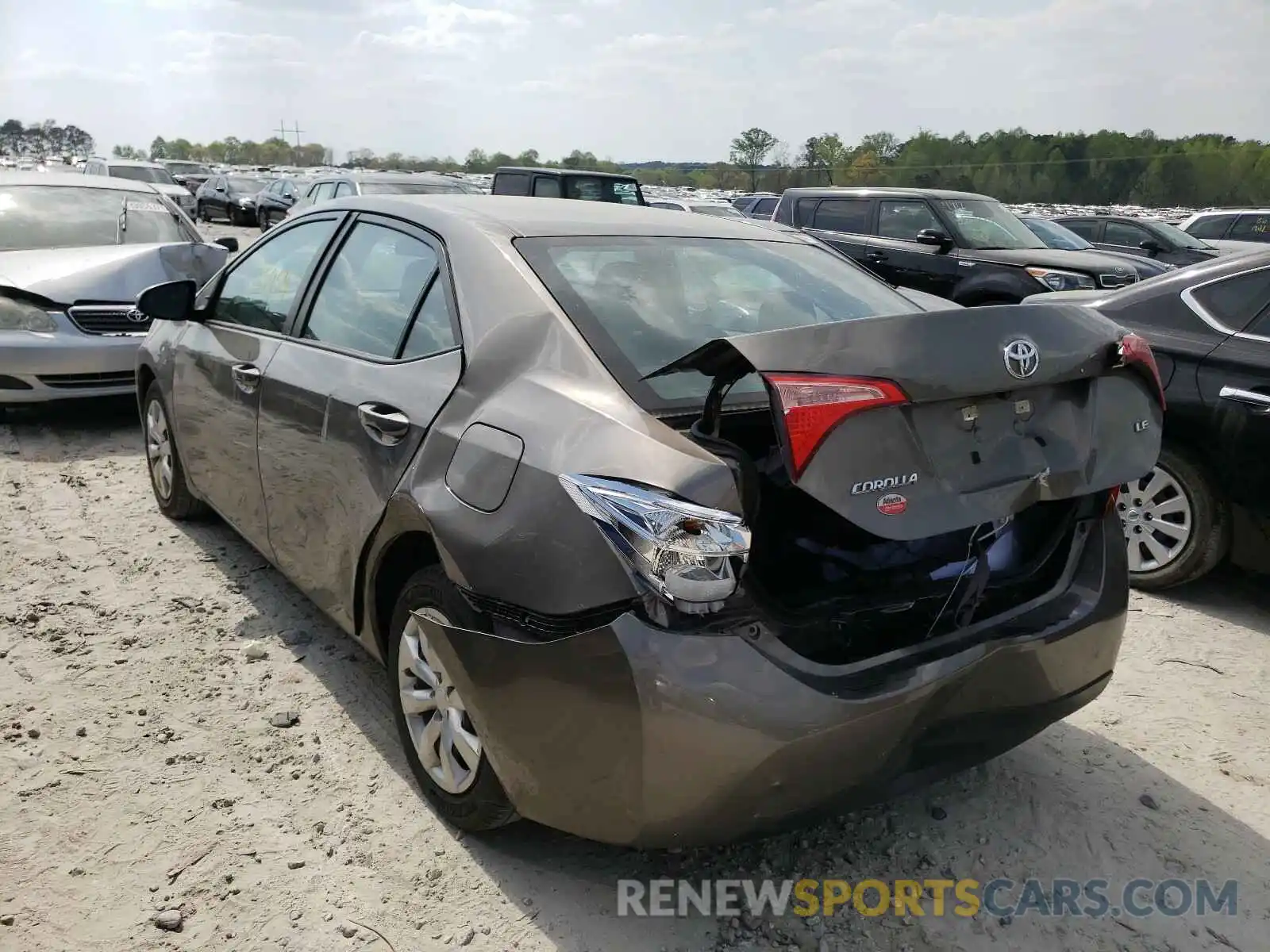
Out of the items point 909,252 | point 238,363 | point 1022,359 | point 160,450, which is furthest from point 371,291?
point 909,252

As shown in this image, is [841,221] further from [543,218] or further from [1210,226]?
[1210,226]

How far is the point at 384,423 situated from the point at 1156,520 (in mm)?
3509

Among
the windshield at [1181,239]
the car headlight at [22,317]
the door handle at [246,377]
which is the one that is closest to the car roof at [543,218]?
the door handle at [246,377]

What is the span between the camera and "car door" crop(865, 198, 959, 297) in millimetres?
9711

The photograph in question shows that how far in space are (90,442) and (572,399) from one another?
18.0 feet

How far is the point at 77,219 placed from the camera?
764 cm

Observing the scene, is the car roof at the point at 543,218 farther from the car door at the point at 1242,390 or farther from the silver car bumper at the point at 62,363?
the silver car bumper at the point at 62,363

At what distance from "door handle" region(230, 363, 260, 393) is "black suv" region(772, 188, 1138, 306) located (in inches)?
261

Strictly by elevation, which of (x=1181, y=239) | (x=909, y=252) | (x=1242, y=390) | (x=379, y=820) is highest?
(x=1181, y=239)

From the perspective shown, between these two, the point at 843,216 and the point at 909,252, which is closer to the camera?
the point at 909,252

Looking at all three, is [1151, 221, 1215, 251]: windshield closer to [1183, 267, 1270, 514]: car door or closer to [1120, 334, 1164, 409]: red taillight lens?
[1183, 267, 1270, 514]: car door

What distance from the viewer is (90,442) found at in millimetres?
6527

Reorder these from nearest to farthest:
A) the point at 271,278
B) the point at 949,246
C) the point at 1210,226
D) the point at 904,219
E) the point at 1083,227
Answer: the point at 271,278 < the point at 949,246 < the point at 904,219 < the point at 1083,227 < the point at 1210,226

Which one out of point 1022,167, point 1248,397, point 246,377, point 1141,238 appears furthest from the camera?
point 1022,167
